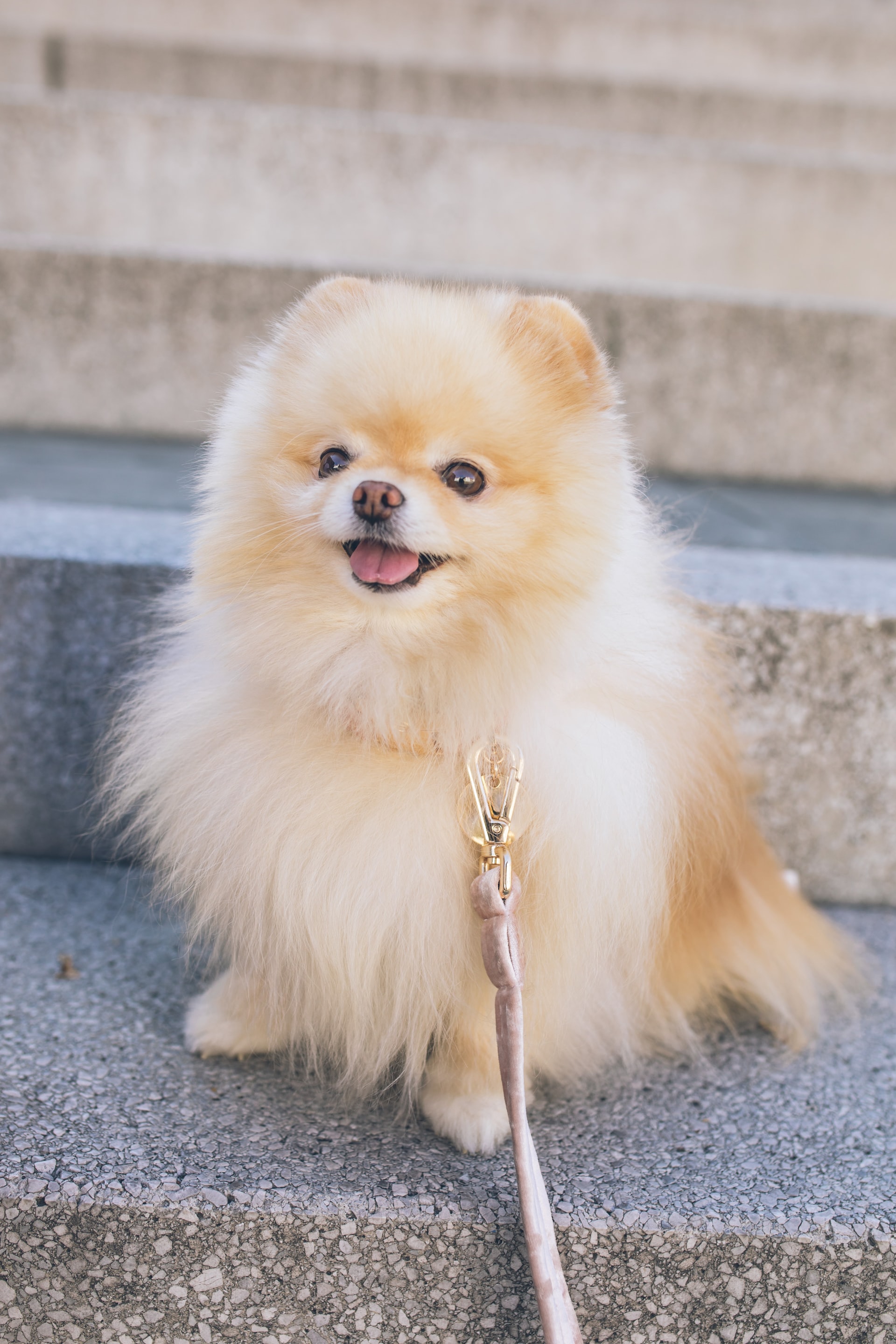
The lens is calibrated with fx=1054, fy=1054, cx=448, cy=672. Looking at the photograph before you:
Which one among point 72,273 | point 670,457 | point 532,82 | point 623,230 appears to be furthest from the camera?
point 532,82

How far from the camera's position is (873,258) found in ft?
14.6

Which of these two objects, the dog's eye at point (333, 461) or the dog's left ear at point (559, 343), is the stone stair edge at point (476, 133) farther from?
the dog's eye at point (333, 461)

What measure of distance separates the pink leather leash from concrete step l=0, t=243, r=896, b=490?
6.89 feet

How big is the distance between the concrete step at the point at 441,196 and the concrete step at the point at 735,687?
2571mm

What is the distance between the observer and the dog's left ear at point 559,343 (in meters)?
1.23

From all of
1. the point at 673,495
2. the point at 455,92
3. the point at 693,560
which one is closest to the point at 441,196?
the point at 455,92

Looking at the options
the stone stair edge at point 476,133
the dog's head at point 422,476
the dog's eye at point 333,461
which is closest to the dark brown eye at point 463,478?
the dog's head at point 422,476

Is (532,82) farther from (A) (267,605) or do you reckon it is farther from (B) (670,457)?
(A) (267,605)

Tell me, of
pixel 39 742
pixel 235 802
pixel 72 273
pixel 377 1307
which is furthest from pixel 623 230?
pixel 377 1307

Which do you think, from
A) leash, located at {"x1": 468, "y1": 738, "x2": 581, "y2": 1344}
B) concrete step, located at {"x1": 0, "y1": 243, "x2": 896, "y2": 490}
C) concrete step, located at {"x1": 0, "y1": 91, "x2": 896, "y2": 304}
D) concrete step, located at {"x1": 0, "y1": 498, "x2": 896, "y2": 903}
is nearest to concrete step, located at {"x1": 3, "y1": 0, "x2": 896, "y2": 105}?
concrete step, located at {"x1": 0, "y1": 91, "x2": 896, "y2": 304}

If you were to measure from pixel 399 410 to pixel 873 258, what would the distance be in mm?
4095

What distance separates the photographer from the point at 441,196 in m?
4.23

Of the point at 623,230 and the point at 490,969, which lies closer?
the point at 490,969

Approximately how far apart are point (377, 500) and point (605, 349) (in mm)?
2154
